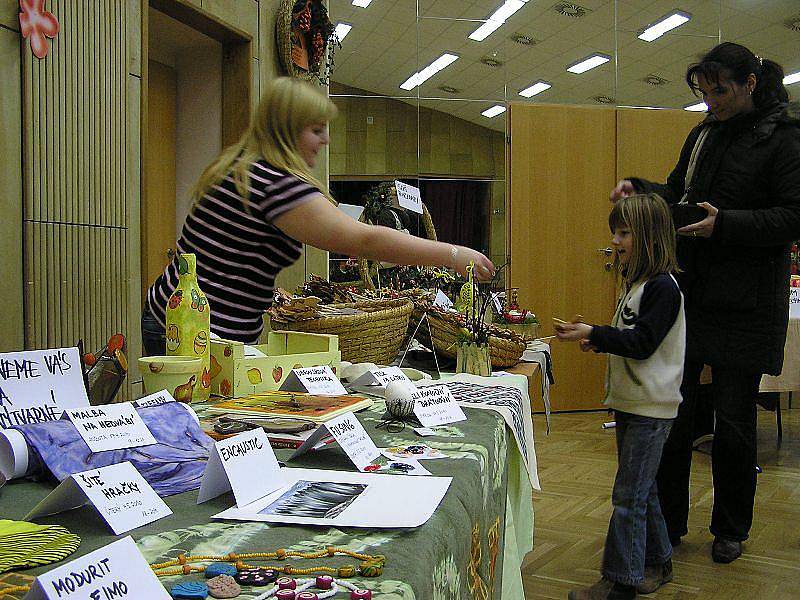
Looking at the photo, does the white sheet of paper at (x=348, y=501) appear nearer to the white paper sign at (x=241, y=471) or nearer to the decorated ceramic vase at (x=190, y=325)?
the white paper sign at (x=241, y=471)

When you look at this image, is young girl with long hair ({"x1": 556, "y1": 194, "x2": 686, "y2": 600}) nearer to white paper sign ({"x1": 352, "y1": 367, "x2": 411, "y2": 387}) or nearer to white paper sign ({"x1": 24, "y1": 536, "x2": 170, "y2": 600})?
white paper sign ({"x1": 352, "y1": 367, "x2": 411, "y2": 387})

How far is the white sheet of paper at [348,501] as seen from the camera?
2.45 ft

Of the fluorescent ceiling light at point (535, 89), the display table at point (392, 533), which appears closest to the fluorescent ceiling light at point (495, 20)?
the fluorescent ceiling light at point (535, 89)

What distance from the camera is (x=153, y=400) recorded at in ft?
3.52

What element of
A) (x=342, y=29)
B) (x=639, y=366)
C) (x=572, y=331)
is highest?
(x=342, y=29)

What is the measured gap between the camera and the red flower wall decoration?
2.32m

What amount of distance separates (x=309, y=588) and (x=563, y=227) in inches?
206

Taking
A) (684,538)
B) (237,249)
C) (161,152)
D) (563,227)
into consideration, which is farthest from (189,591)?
(563,227)

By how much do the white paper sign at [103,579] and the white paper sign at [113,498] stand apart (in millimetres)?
167

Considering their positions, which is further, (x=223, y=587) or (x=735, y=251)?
(x=735, y=251)

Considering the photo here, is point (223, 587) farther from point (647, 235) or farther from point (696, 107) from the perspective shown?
point (696, 107)

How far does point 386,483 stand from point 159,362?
51cm

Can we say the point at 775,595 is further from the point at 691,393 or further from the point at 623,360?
the point at 623,360

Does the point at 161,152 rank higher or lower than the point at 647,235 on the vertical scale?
higher
